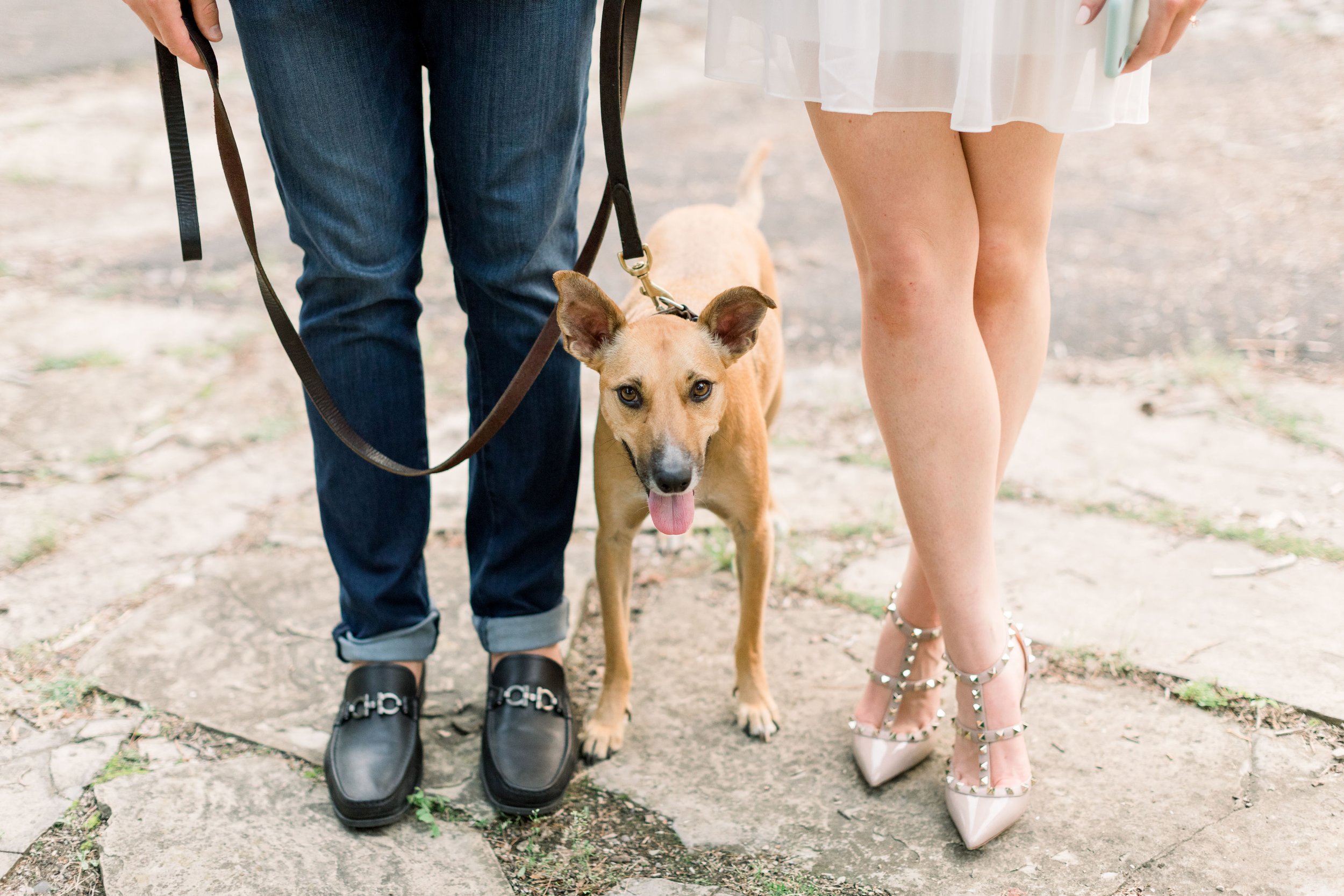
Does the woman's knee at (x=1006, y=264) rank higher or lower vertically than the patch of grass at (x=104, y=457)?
higher

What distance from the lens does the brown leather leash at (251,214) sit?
6.63ft

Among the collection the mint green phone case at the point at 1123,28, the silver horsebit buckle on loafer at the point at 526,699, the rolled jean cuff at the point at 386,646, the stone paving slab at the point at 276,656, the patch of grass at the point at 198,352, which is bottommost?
the stone paving slab at the point at 276,656

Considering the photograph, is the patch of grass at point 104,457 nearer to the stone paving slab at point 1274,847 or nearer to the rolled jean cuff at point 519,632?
the rolled jean cuff at point 519,632

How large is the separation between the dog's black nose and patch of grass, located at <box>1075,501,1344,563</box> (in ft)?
5.10

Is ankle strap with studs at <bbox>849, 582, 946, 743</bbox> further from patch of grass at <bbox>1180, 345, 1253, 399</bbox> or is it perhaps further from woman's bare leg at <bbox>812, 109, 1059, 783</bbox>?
patch of grass at <bbox>1180, 345, 1253, 399</bbox>

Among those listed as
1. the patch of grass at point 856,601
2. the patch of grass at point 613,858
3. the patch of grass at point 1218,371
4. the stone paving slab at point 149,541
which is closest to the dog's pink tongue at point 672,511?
the patch of grass at point 613,858

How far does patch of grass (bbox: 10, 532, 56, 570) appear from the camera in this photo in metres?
3.12

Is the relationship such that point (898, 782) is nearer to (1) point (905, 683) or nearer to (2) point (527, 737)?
(1) point (905, 683)

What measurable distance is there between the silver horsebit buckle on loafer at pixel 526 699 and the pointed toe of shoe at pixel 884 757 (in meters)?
0.67

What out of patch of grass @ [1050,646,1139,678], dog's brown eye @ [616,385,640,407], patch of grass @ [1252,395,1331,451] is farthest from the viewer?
patch of grass @ [1252,395,1331,451]

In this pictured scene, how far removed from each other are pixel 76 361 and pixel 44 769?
241 centimetres

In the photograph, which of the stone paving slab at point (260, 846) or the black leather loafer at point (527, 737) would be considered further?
the black leather loafer at point (527, 737)

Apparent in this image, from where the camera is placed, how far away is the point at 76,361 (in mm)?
4273

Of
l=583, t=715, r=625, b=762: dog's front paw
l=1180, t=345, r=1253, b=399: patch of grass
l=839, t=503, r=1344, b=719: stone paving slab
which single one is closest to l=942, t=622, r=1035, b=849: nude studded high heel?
l=839, t=503, r=1344, b=719: stone paving slab
